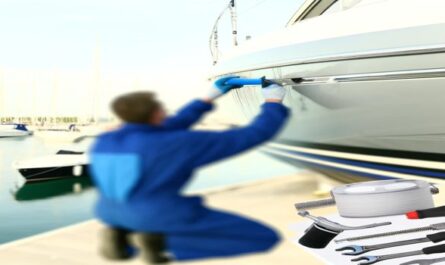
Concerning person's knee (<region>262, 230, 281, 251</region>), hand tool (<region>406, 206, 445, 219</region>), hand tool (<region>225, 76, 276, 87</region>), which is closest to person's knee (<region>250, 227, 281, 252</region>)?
person's knee (<region>262, 230, 281, 251</region>)

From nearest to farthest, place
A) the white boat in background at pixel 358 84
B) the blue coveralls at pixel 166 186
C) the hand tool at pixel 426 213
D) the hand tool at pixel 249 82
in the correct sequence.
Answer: the blue coveralls at pixel 166 186
the hand tool at pixel 249 82
the white boat in background at pixel 358 84
the hand tool at pixel 426 213

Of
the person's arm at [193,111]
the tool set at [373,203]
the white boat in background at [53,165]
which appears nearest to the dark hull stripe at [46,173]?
the white boat in background at [53,165]

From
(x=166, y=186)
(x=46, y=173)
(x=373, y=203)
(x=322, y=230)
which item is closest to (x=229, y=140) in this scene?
(x=166, y=186)

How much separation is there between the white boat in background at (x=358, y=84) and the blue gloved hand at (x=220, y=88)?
0.05ft

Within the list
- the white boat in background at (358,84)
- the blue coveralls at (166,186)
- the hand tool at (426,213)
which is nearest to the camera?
the blue coveralls at (166,186)

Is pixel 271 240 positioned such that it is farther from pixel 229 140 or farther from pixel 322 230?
pixel 322 230

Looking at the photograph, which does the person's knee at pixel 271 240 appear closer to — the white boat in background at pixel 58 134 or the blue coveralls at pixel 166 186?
the blue coveralls at pixel 166 186

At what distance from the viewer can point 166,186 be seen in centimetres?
18

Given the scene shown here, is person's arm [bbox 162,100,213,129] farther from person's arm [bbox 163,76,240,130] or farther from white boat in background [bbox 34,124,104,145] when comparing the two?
white boat in background [bbox 34,124,104,145]

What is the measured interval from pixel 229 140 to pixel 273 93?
7 cm

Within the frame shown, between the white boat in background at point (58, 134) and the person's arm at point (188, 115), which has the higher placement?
the white boat in background at point (58, 134)

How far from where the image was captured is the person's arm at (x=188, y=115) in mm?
200

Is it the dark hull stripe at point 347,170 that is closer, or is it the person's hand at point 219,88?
the person's hand at point 219,88

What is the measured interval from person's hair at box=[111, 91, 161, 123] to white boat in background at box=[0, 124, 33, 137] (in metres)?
0.20
